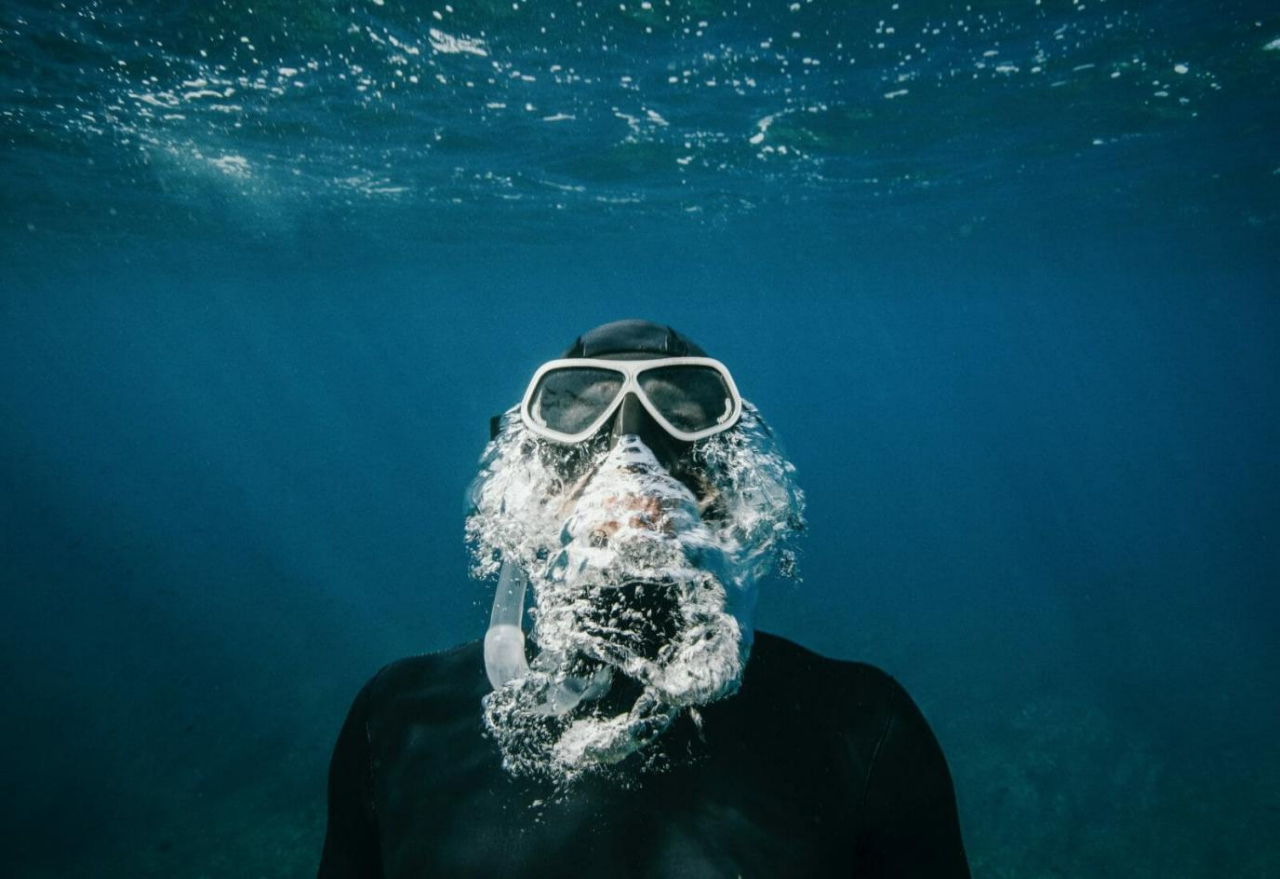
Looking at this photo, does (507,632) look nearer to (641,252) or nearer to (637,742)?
(637,742)

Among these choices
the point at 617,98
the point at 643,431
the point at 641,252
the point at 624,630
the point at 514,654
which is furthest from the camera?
the point at 641,252

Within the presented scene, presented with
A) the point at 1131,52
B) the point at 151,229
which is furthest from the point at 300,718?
the point at 1131,52

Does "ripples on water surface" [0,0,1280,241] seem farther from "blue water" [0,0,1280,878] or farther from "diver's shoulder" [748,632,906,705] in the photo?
"diver's shoulder" [748,632,906,705]

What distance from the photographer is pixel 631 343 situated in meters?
2.67

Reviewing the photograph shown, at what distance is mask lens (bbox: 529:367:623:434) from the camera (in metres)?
2.58

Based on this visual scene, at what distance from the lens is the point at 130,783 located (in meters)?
13.4

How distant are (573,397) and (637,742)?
137cm

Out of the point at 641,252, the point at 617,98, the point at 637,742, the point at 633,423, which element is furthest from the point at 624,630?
the point at 641,252

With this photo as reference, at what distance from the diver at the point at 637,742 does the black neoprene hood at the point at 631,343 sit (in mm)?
559

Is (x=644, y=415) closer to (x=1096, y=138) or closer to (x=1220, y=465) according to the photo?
(x=1096, y=138)

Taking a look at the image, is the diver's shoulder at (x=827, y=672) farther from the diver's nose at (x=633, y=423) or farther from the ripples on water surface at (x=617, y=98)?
the ripples on water surface at (x=617, y=98)

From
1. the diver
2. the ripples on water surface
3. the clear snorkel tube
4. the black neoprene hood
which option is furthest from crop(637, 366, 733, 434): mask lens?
the ripples on water surface

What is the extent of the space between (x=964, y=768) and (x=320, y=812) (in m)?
13.2

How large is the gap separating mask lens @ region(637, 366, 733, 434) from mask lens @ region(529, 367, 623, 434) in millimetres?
152
